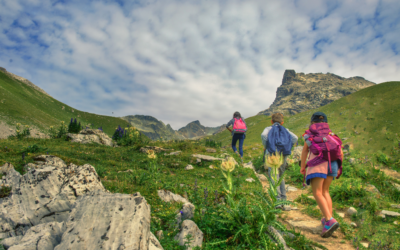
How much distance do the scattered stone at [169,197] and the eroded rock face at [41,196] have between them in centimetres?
151

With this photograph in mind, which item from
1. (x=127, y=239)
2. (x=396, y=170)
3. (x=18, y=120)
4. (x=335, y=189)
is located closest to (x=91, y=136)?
Result: (x=127, y=239)

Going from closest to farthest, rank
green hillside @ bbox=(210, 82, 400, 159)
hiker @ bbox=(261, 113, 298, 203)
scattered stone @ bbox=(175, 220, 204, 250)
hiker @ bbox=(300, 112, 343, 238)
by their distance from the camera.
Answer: scattered stone @ bbox=(175, 220, 204, 250) < hiker @ bbox=(300, 112, 343, 238) < hiker @ bbox=(261, 113, 298, 203) < green hillside @ bbox=(210, 82, 400, 159)

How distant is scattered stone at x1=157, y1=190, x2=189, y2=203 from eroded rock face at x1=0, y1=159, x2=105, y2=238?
1506 mm

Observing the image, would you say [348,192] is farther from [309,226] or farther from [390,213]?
[309,226]

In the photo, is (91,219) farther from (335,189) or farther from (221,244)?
(335,189)

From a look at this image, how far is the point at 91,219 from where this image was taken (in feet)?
7.76

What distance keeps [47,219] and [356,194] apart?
8.99 meters

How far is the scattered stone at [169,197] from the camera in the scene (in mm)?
4430

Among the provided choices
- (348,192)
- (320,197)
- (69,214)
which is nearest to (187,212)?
(69,214)

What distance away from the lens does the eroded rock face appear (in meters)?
3.21

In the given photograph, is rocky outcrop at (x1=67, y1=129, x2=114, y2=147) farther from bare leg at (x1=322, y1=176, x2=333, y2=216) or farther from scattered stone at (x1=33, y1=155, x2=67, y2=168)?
bare leg at (x1=322, y1=176, x2=333, y2=216)

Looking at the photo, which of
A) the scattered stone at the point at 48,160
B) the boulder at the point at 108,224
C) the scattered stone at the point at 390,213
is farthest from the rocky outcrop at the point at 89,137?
the scattered stone at the point at 390,213

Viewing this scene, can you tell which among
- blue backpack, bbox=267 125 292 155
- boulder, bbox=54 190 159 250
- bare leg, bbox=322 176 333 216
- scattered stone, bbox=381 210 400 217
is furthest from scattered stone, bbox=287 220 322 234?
boulder, bbox=54 190 159 250

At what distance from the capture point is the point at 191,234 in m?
2.92
